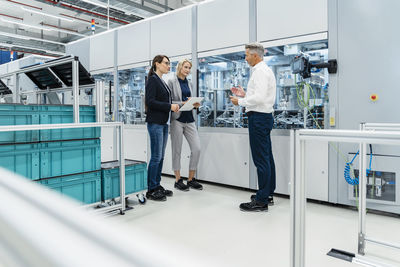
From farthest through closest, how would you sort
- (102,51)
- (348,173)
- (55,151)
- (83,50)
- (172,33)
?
(83,50) → (102,51) → (172,33) → (348,173) → (55,151)

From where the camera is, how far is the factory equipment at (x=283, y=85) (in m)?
3.23

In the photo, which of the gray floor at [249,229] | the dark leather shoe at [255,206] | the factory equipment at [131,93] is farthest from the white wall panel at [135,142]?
the dark leather shoe at [255,206]

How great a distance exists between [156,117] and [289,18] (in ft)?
6.18

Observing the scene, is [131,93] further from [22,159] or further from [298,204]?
[298,204]

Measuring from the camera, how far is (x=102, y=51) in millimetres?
5734

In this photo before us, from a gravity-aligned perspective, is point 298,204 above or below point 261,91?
below

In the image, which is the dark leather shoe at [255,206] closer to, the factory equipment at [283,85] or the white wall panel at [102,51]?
the factory equipment at [283,85]

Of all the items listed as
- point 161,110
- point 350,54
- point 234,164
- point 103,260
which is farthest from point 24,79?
point 103,260

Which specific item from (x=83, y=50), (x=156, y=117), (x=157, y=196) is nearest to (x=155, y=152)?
(x=156, y=117)

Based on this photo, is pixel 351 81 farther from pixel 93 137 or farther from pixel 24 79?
pixel 24 79

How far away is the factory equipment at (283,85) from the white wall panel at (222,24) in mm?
196

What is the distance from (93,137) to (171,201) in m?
1.12

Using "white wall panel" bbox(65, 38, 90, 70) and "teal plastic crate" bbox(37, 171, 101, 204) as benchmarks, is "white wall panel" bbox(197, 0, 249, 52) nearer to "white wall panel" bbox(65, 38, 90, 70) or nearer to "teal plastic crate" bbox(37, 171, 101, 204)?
"teal plastic crate" bbox(37, 171, 101, 204)

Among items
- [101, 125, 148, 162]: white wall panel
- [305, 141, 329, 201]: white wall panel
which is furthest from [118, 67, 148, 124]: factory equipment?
[305, 141, 329, 201]: white wall panel
